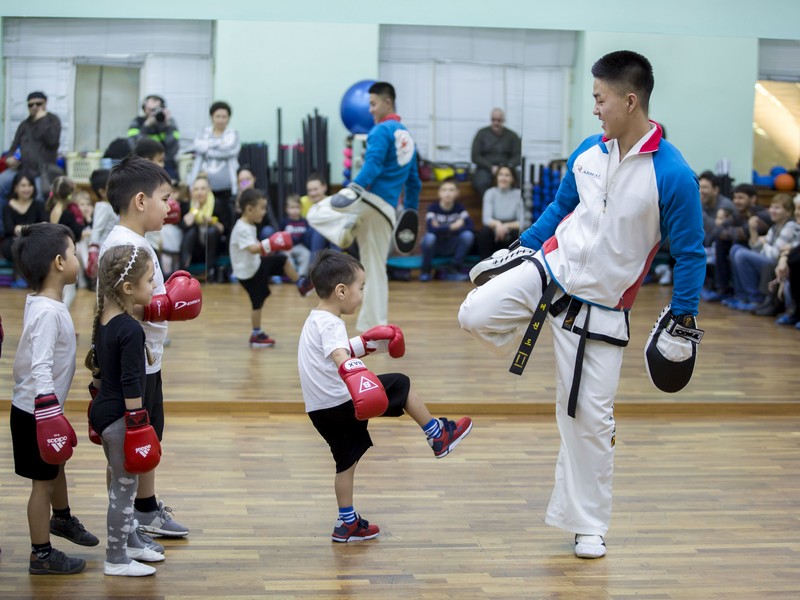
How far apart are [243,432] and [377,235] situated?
Answer: 213 cm

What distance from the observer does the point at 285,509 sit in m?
4.07

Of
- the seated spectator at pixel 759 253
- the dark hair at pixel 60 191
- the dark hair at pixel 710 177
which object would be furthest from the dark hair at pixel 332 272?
the seated spectator at pixel 759 253

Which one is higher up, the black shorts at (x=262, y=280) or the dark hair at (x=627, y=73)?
the dark hair at (x=627, y=73)

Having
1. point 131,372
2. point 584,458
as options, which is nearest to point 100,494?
point 131,372

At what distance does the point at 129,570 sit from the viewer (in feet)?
11.0

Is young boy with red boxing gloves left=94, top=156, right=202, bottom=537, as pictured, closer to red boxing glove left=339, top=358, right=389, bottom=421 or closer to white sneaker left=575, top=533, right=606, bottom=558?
red boxing glove left=339, top=358, right=389, bottom=421

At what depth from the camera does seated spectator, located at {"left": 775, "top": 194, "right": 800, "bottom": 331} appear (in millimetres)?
8016

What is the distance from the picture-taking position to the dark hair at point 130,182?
3650 mm

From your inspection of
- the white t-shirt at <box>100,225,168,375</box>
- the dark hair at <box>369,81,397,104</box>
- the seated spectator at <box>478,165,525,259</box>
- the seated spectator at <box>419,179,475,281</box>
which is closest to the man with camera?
the dark hair at <box>369,81,397,104</box>

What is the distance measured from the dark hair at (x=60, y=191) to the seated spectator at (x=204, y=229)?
783mm

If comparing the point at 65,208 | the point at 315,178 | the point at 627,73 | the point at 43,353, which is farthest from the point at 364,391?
the point at 315,178

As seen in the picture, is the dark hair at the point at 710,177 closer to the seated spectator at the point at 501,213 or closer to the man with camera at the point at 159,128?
the seated spectator at the point at 501,213

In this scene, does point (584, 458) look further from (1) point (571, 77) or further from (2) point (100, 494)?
(1) point (571, 77)

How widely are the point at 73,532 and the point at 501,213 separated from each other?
3.86 m
